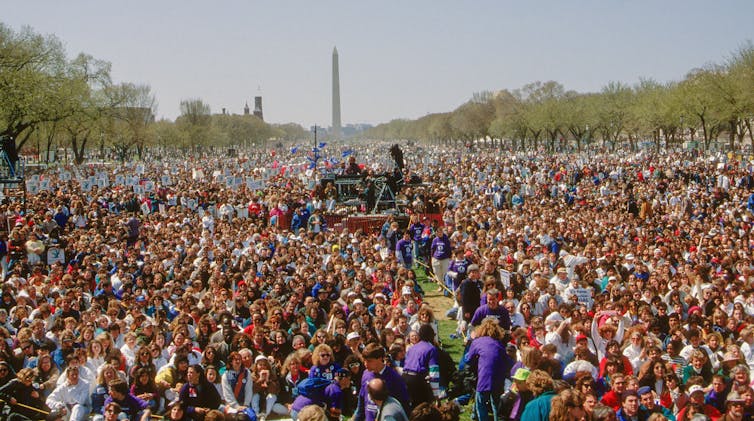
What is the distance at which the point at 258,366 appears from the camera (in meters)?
7.90

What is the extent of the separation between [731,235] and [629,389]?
41.3 ft

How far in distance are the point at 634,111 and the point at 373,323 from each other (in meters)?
64.4

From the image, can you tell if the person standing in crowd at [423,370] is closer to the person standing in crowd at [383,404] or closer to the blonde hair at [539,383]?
the blonde hair at [539,383]

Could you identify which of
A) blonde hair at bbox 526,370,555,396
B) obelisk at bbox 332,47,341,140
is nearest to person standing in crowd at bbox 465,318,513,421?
blonde hair at bbox 526,370,555,396

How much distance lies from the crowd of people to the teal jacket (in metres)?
0.02

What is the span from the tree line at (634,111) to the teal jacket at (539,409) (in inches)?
1645

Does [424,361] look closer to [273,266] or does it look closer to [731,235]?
[273,266]

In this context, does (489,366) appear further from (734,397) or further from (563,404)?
(734,397)

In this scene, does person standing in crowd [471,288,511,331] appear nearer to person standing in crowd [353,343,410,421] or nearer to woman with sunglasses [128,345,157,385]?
person standing in crowd [353,343,410,421]

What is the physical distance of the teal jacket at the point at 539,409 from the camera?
562cm

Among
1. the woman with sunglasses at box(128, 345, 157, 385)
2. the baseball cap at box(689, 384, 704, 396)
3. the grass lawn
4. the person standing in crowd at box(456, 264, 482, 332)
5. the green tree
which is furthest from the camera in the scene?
the green tree

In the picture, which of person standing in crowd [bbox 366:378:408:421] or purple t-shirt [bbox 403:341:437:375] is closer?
person standing in crowd [bbox 366:378:408:421]

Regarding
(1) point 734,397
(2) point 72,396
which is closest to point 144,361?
(2) point 72,396

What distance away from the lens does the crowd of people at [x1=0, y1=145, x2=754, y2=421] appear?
22.3 ft
